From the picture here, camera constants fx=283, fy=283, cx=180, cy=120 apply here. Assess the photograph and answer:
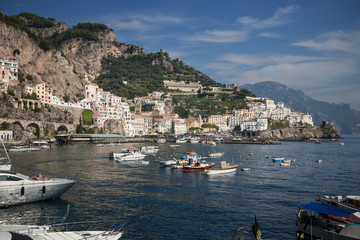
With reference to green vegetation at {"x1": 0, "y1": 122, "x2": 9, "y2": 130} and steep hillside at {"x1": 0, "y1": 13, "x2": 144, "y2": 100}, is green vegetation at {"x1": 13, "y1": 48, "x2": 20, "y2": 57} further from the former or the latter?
green vegetation at {"x1": 0, "y1": 122, "x2": 9, "y2": 130}

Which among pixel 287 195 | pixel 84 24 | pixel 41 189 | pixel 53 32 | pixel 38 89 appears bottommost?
pixel 287 195

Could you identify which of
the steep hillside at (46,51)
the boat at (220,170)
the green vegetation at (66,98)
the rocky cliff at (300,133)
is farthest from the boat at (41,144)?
the rocky cliff at (300,133)

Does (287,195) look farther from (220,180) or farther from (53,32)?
(53,32)

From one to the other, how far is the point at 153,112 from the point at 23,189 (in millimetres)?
120466

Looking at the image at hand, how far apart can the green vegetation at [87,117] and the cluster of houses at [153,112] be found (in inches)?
98.6

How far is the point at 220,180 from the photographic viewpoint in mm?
30547

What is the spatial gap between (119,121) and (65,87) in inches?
897

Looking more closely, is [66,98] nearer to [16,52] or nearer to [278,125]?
[16,52]

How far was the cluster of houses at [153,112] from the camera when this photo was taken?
85238 millimetres

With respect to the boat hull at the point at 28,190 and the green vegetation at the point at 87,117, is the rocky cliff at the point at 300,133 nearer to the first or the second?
the green vegetation at the point at 87,117

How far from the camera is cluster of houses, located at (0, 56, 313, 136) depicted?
8524cm

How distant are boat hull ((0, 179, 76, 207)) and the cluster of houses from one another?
69040 mm

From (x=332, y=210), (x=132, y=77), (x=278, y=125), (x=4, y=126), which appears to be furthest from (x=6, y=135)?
(x=278, y=125)

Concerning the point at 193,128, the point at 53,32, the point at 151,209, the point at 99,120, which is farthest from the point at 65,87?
the point at 151,209
